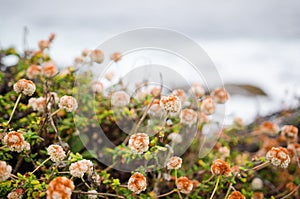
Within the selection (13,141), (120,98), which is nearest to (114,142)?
(120,98)

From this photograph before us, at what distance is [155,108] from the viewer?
2.36 feet

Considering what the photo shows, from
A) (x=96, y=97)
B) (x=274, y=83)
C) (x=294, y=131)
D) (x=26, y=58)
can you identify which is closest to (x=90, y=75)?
(x=96, y=97)

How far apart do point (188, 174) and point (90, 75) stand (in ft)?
1.18

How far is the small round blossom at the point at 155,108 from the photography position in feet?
2.30

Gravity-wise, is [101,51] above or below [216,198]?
above

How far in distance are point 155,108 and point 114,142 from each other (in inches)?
7.2

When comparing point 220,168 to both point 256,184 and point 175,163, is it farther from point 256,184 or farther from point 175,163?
point 256,184

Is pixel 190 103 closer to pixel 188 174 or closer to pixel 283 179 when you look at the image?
pixel 188 174

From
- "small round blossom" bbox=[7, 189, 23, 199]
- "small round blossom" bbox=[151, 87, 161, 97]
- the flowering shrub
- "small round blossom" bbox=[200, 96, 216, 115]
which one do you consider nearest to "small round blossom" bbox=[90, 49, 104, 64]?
the flowering shrub

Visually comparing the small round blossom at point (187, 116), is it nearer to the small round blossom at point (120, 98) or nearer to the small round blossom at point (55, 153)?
the small round blossom at point (120, 98)

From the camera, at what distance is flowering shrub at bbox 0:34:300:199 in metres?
0.57

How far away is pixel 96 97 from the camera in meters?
0.87

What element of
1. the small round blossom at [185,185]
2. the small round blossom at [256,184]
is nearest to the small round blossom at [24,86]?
the small round blossom at [185,185]

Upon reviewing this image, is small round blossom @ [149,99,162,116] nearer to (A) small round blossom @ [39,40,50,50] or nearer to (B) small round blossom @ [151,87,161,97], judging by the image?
(B) small round blossom @ [151,87,161,97]
